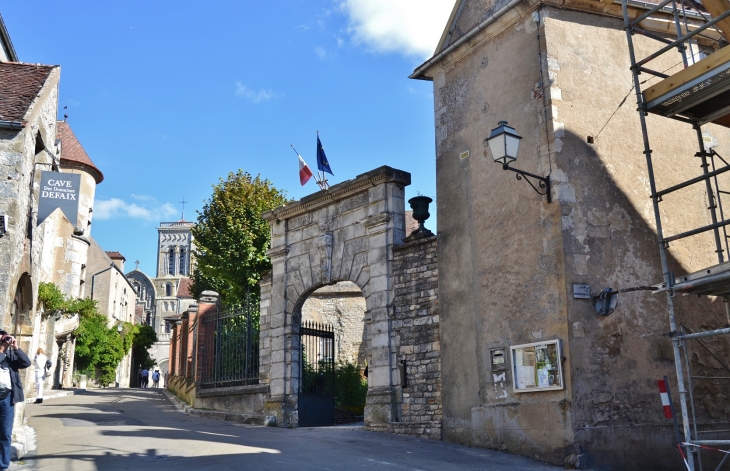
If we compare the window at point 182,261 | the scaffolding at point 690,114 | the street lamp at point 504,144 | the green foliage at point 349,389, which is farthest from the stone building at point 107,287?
the window at point 182,261

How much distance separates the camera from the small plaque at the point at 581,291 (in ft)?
30.9

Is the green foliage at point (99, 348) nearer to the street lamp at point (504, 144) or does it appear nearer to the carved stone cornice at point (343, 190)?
the carved stone cornice at point (343, 190)

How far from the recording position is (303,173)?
53.0ft

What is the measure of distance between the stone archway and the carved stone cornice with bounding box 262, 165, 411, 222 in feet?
0.06

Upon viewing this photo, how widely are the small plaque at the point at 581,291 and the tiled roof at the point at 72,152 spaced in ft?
87.3

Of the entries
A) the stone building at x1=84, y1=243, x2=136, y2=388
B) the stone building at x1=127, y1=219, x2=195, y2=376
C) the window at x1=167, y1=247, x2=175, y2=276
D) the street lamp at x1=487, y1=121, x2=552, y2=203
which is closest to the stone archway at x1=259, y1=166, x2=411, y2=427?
the street lamp at x1=487, y1=121, x2=552, y2=203

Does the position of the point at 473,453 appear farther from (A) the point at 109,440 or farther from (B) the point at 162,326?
(B) the point at 162,326

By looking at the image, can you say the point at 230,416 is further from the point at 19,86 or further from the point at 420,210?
the point at 19,86

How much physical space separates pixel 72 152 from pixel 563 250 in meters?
27.2

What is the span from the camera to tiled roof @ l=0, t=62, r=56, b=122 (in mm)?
9969

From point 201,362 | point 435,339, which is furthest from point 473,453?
point 201,362

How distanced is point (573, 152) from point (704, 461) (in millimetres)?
4606

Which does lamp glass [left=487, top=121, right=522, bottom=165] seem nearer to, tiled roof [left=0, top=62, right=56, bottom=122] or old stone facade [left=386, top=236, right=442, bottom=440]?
old stone facade [left=386, top=236, right=442, bottom=440]

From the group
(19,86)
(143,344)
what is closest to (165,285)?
(143,344)
